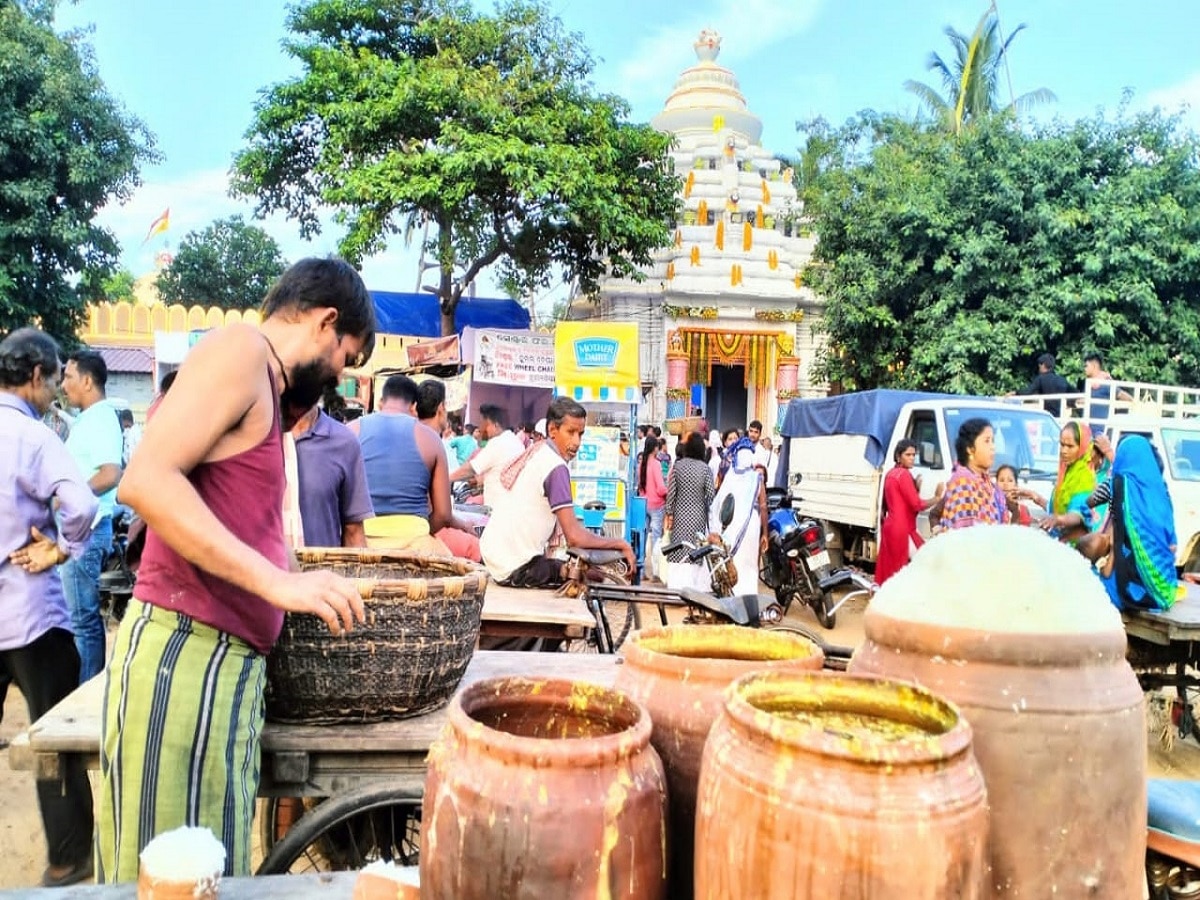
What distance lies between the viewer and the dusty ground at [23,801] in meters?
3.11

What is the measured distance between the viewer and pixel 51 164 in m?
11.3

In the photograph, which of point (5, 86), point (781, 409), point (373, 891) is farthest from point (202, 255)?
point (373, 891)

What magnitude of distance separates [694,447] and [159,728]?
20.3 ft

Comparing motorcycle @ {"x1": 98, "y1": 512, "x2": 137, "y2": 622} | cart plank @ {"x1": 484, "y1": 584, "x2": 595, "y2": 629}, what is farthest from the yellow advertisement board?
cart plank @ {"x1": 484, "y1": 584, "x2": 595, "y2": 629}

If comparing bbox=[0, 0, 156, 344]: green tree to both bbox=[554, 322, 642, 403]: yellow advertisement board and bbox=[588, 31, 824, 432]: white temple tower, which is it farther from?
bbox=[588, 31, 824, 432]: white temple tower

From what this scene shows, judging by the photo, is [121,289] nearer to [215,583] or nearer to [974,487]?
[974,487]

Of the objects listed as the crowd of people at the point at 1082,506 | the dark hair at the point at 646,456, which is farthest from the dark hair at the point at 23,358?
the dark hair at the point at 646,456

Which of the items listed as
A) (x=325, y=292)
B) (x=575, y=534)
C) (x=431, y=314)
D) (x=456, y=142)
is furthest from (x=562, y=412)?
(x=431, y=314)

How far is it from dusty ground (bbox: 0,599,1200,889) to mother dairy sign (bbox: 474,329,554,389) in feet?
24.8

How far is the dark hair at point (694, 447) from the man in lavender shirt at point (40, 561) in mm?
5178

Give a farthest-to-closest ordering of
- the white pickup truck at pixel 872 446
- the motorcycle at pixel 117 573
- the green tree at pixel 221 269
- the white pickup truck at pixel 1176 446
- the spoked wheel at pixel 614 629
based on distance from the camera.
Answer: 1. the green tree at pixel 221 269
2. the white pickup truck at pixel 872 446
3. the white pickup truck at pixel 1176 446
4. the motorcycle at pixel 117 573
5. the spoked wheel at pixel 614 629

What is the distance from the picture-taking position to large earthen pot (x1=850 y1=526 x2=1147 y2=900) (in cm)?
91

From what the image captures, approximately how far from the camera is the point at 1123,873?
0.94 metres

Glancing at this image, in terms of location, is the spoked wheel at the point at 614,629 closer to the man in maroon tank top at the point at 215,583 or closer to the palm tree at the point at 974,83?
the man in maroon tank top at the point at 215,583
